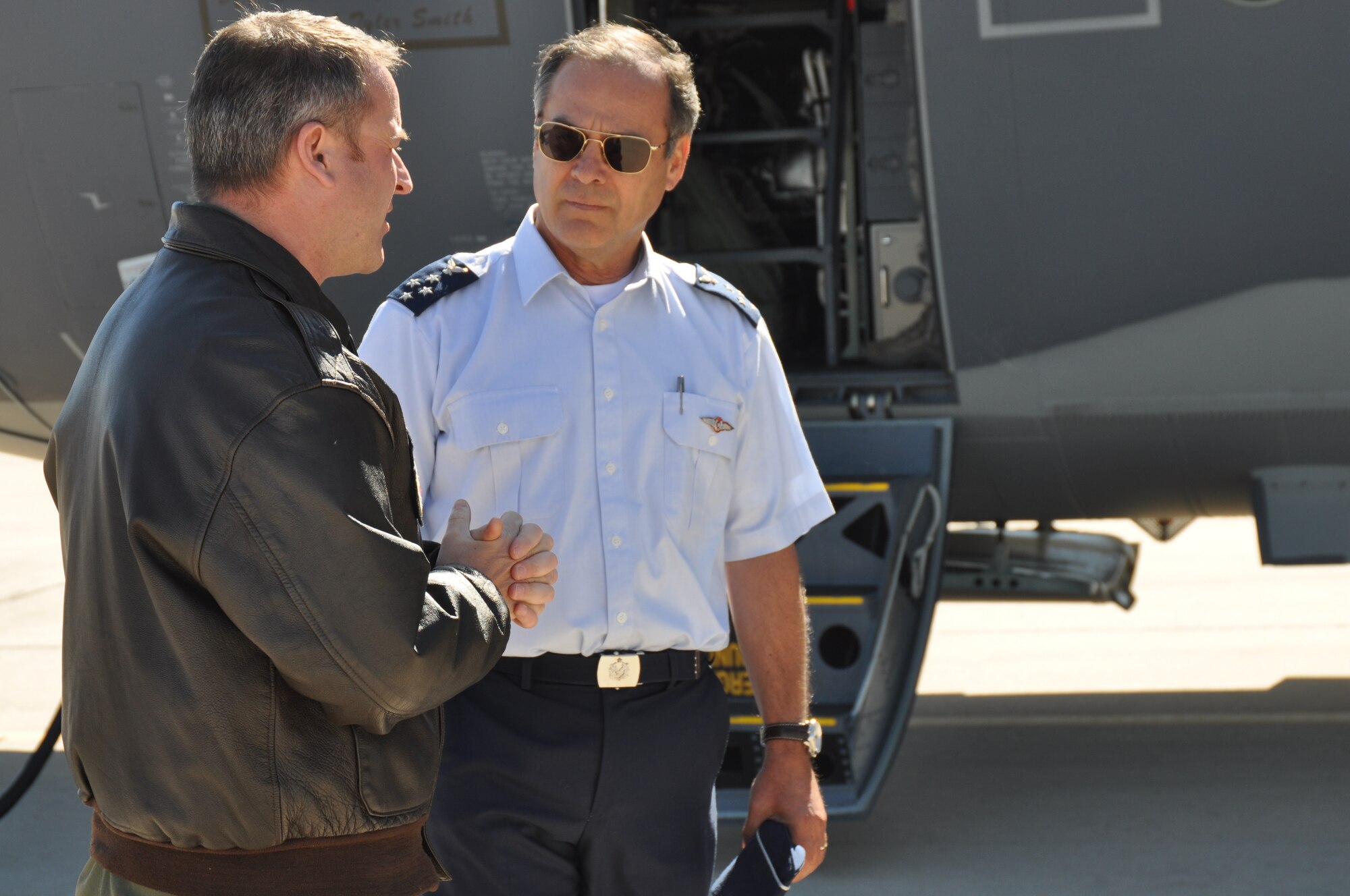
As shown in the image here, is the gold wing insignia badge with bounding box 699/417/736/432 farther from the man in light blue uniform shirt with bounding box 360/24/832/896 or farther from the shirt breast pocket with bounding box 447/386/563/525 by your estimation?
the shirt breast pocket with bounding box 447/386/563/525

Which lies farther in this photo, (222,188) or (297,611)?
Result: (222,188)

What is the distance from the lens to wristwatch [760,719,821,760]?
7.21 feet

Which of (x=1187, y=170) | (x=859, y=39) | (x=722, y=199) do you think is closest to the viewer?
(x=1187, y=170)

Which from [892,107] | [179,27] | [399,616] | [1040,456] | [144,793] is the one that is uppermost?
[179,27]

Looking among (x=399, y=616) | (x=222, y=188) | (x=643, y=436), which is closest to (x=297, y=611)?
(x=399, y=616)

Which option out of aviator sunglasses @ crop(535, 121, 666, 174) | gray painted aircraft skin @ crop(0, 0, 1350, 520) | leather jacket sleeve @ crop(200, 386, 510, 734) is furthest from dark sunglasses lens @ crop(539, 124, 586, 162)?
gray painted aircraft skin @ crop(0, 0, 1350, 520)

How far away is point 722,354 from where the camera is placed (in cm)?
224

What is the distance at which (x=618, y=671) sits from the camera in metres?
2.03

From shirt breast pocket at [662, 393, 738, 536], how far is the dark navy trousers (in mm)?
276

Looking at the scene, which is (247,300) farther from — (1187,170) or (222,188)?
(1187,170)

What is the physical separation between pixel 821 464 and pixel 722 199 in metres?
1.10

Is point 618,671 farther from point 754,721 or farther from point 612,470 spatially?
point 754,721

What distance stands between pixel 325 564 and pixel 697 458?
91 centimetres

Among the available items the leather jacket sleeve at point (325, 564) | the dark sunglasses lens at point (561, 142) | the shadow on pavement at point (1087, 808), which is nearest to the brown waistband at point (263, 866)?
the leather jacket sleeve at point (325, 564)
